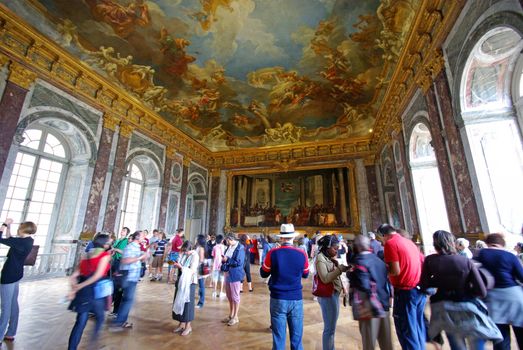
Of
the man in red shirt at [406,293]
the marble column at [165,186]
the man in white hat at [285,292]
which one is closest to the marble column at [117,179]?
the marble column at [165,186]

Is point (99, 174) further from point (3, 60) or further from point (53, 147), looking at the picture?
point (3, 60)

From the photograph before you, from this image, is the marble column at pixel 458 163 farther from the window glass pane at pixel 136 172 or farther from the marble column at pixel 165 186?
the window glass pane at pixel 136 172

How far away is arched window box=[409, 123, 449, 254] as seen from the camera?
8.36 metres

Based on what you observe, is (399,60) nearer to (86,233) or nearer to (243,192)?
(243,192)

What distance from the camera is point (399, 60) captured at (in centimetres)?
810

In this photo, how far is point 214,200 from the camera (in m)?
16.2

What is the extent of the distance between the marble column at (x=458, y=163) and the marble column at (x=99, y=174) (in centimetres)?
1094

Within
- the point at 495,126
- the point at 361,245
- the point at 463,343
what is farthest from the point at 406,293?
the point at 495,126

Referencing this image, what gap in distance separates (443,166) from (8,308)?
27.9ft

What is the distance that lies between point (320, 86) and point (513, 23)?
8907 mm

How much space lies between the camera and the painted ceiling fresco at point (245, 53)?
829cm

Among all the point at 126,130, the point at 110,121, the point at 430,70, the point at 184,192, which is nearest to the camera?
the point at 430,70

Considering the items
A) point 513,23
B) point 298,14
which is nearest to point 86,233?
point 298,14

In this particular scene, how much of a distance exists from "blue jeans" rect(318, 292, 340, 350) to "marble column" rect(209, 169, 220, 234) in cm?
1330
